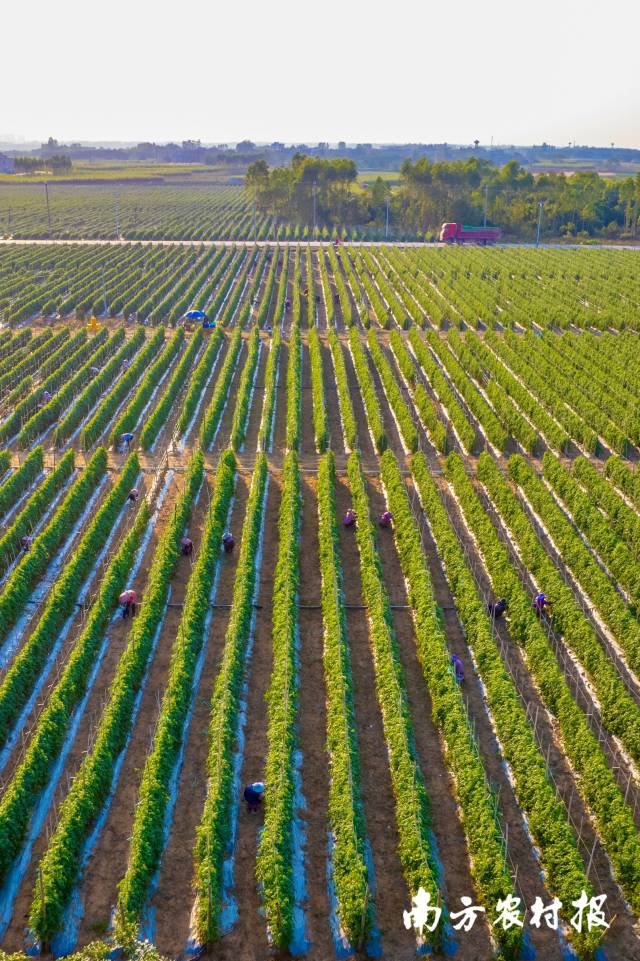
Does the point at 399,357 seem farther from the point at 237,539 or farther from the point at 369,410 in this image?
the point at 237,539

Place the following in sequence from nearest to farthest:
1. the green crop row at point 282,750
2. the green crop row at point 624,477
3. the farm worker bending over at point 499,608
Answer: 1. the green crop row at point 282,750
2. the farm worker bending over at point 499,608
3. the green crop row at point 624,477

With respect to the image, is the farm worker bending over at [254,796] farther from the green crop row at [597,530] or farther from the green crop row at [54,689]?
the green crop row at [597,530]

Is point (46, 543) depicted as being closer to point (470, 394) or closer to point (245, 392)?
point (245, 392)

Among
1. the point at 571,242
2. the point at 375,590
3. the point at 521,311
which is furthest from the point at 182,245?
the point at 375,590

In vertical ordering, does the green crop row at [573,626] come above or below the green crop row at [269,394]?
below

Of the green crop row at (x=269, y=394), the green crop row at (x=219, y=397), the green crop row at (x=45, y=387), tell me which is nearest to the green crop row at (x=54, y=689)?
the green crop row at (x=219, y=397)

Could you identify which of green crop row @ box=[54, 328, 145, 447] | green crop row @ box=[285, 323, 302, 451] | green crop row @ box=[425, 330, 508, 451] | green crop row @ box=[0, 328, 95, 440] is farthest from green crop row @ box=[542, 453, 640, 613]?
green crop row @ box=[0, 328, 95, 440]

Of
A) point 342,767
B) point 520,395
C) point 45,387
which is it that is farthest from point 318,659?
point 45,387
